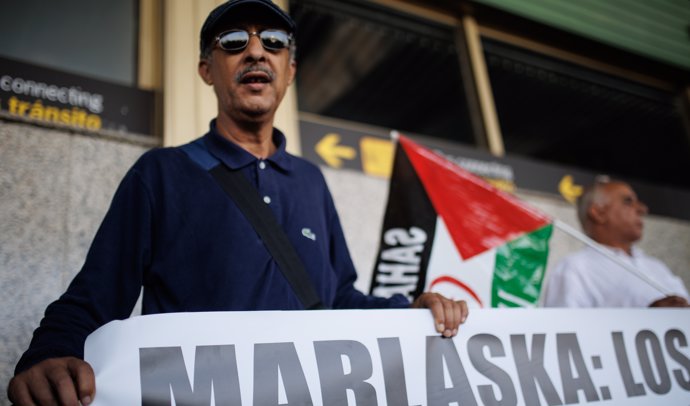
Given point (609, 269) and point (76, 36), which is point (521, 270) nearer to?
point (609, 269)

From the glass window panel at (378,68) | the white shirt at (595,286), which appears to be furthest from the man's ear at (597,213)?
the glass window panel at (378,68)

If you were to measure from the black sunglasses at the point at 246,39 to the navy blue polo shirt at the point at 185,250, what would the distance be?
0.97 feet

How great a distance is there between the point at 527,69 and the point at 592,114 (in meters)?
1.86

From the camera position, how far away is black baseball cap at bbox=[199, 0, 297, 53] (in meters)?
1.69

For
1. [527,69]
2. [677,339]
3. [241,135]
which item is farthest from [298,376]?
[527,69]

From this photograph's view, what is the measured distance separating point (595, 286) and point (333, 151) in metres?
1.70

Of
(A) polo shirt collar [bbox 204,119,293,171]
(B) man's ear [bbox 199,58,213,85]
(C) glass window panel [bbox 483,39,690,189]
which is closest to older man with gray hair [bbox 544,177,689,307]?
(A) polo shirt collar [bbox 204,119,293,171]

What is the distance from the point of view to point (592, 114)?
21.7 ft

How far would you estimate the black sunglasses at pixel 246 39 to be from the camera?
1.71 meters

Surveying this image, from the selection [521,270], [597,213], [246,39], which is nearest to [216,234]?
[246,39]

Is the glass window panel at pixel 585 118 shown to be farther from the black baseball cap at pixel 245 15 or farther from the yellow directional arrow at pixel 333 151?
the black baseball cap at pixel 245 15

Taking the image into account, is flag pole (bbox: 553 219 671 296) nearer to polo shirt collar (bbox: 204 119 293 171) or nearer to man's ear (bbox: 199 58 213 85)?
polo shirt collar (bbox: 204 119 293 171)

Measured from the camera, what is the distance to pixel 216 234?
148cm

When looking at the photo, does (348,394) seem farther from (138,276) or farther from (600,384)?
(600,384)
